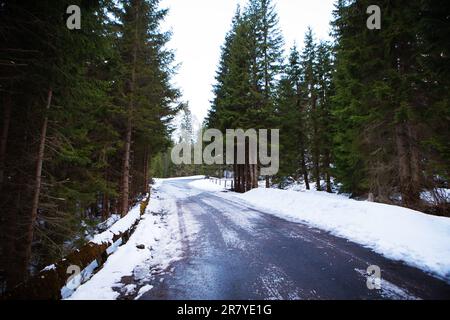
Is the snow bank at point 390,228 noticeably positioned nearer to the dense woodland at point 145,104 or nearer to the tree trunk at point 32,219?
the dense woodland at point 145,104

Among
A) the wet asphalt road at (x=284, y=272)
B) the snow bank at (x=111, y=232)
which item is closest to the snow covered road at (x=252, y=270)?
the wet asphalt road at (x=284, y=272)

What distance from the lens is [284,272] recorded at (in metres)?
4.96

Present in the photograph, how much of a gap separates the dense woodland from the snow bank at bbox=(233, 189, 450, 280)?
2.46 meters

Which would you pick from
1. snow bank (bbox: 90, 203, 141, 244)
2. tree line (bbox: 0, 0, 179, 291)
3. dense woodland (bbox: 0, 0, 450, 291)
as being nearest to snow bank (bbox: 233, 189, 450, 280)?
dense woodland (bbox: 0, 0, 450, 291)

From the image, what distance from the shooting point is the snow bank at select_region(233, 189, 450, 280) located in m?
5.50

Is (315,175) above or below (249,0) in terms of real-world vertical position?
below

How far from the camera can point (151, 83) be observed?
14414 millimetres

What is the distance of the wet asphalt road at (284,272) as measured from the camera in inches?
160

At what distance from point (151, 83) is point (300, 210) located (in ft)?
36.6

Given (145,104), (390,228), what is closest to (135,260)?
(390,228)

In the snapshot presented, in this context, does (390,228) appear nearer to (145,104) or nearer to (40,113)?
(40,113)

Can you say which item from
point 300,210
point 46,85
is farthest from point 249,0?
point 46,85

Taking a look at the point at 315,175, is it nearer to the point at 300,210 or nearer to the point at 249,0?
the point at 300,210

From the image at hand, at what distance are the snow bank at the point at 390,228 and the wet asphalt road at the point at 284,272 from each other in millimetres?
533
